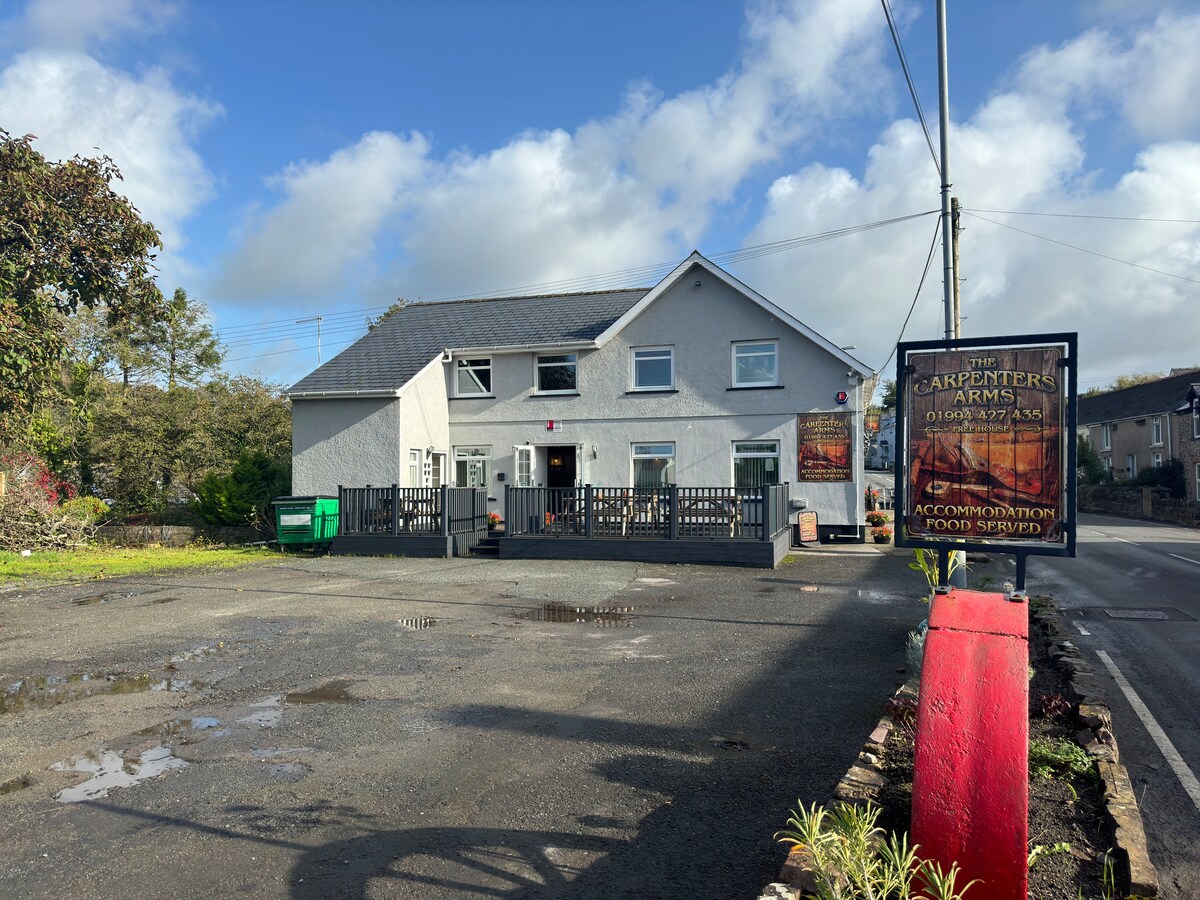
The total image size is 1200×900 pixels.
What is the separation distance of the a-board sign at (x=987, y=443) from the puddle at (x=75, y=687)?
6.60 m

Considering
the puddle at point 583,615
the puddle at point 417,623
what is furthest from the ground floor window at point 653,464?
the puddle at point 417,623

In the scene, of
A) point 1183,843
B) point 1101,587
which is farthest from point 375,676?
point 1101,587

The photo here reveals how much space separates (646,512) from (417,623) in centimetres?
811

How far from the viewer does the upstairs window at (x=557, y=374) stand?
77.3 feet

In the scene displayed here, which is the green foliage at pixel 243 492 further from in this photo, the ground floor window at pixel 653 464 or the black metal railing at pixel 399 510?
the ground floor window at pixel 653 464

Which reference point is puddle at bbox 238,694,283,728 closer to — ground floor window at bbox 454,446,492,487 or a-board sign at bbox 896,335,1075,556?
a-board sign at bbox 896,335,1075,556

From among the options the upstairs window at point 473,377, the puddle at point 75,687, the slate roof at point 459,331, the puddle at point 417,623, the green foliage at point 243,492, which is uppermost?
the slate roof at point 459,331

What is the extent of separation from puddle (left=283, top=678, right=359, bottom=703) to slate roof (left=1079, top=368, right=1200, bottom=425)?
45224 mm

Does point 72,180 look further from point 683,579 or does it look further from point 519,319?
point 683,579

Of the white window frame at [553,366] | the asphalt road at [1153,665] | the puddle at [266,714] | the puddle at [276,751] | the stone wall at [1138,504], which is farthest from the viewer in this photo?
the stone wall at [1138,504]

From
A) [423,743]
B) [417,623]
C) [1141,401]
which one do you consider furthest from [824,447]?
[1141,401]

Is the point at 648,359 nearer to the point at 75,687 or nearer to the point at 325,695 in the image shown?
the point at 325,695

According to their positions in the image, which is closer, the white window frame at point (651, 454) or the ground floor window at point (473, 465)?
the white window frame at point (651, 454)

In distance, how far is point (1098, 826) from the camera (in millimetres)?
4391
